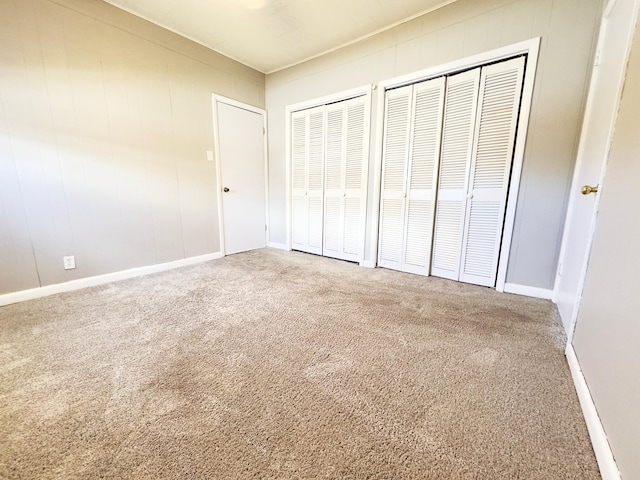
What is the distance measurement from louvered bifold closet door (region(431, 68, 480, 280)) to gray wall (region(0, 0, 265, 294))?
8.76ft

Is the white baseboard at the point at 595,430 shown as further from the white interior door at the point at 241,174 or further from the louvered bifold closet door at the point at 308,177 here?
the white interior door at the point at 241,174

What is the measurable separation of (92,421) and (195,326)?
0.73 m

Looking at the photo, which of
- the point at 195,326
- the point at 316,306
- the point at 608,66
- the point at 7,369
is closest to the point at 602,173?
the point at 608,66

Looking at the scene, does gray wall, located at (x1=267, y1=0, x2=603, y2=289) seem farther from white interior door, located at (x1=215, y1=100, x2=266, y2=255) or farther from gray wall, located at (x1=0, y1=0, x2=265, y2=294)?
gray wall, located at (x1=0, y1=0, x2=265, y2=294)

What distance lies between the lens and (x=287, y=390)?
114 cm

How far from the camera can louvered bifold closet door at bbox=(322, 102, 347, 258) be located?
10.3 feet

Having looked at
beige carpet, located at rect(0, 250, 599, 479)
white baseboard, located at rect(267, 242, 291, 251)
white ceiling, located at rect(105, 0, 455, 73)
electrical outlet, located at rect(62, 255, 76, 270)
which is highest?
white ceiling, located at rect(105, 0, 455, 73)

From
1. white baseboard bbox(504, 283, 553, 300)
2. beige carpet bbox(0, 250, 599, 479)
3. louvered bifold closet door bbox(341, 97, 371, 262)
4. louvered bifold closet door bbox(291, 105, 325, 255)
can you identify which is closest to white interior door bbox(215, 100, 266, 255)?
louvered bifold closet door bbox(291, 105, 325, 255)

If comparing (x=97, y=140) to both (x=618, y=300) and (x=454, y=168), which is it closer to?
(x=454, y=168)

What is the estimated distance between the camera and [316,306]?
2.00 metres

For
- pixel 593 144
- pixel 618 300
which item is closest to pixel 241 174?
pixel 593 144

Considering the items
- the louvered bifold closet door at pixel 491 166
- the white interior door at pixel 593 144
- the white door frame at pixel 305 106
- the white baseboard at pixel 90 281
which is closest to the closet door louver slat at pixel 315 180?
the white door frame at pixel 305 106

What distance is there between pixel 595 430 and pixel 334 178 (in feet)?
9.55

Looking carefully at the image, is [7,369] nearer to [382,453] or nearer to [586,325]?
[382,453]
